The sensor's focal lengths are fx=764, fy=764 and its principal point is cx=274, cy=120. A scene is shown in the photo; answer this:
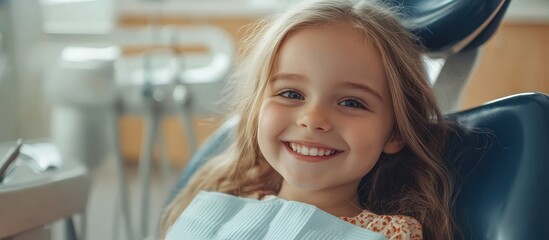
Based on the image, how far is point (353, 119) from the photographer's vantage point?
39.8 inches

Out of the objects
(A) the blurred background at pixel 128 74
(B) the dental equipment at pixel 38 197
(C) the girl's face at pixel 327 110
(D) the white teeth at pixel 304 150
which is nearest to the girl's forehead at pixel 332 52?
(C) the girl's face at pixel 327 110

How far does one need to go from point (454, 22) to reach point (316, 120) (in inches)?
10.4

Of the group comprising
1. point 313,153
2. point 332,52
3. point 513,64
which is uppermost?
point 332,52

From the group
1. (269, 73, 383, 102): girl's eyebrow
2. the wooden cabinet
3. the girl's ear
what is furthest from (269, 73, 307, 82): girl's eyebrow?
the wooden cabinet

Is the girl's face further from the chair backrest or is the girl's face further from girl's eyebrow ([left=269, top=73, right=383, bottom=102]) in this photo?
the chair backrest

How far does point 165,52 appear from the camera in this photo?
3217 mm

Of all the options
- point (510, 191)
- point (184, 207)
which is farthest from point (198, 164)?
point (510, 191)

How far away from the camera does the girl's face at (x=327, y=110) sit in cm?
101

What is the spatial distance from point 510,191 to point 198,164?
1.88ft

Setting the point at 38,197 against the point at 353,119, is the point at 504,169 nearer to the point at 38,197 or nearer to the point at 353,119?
the point at 353,119

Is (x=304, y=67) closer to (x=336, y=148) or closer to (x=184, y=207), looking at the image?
(x=336, y=148)

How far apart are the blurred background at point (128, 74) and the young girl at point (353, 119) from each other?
91 cm

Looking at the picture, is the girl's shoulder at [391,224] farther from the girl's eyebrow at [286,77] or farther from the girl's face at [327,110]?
the girl's eyebrow at [286,77]

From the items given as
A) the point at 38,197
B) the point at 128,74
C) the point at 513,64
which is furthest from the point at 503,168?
the point at 513,64
